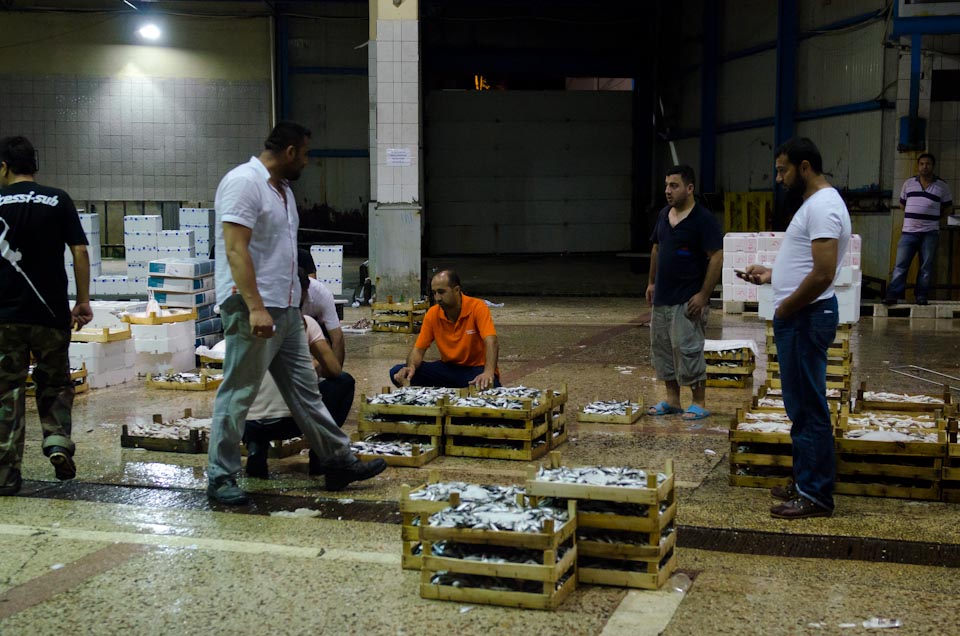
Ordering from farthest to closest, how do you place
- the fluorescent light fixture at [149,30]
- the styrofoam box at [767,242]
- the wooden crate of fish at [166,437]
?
the fluorescent light fixture at [149,30]
the styrofoam box at [767,242]
the wooden crate of fish at [166,437]

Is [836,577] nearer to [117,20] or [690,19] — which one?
[690,19]

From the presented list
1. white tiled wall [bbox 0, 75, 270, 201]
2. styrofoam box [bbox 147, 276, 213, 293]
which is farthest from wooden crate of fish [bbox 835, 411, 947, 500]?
white tiled wall [bbox 0, 75, 270, 201]

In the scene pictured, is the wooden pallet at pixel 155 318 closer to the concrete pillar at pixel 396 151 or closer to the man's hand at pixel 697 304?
the man's hand at pixel 697 304

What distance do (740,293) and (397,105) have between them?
5945mm

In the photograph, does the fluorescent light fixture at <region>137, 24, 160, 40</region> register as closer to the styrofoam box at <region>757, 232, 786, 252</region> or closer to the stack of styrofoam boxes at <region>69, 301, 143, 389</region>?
the styrofoam box at <region>757, 232, 786, 252</region>

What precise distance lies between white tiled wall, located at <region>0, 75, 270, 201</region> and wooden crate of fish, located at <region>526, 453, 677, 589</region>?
21854 millimetres

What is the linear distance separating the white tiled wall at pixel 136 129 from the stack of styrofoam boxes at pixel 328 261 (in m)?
10.2

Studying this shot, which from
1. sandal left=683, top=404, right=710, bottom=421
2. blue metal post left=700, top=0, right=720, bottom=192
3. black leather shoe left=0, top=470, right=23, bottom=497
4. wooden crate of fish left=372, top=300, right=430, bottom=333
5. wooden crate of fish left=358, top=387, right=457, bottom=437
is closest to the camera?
black leather shoe left=0, top=470, right=23, bottom=497

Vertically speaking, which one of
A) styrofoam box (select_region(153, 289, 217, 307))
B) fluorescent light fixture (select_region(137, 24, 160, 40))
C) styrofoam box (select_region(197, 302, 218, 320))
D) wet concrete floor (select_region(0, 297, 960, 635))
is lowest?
wet concrete floor (select_region(0, 297, 960, 635))

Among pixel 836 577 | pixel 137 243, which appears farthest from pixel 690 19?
pixel 836 577

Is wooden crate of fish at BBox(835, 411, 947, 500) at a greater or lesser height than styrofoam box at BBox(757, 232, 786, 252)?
lesser

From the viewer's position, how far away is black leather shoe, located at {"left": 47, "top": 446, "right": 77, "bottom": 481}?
249 inches

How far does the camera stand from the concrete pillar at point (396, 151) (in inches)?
635

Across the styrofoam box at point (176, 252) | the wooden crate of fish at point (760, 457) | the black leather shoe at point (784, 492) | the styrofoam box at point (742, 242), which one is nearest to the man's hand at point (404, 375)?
the wooden crate of fish at point (760, 457)
